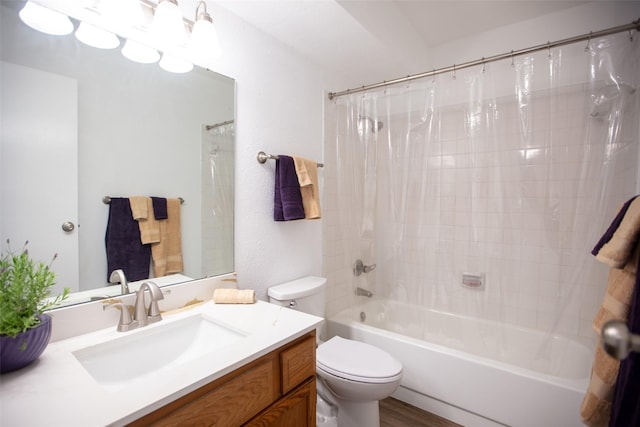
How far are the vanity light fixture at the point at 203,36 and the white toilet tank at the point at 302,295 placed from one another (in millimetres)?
1220

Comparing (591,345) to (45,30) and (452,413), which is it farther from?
(45,30)

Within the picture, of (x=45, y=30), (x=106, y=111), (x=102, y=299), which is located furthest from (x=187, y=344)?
(x=45, y=30)

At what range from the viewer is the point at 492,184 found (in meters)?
1.91

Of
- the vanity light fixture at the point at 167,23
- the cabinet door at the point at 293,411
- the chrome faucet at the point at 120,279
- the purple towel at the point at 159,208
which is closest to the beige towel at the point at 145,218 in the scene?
the purple towel at the point at 159,208

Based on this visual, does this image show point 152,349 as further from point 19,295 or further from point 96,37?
point 96,37

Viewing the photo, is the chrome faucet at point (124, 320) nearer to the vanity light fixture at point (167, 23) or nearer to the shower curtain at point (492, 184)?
the vanity light fixture at point (167, 23)

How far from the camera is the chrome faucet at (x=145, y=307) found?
1100mm

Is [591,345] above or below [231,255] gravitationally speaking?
below

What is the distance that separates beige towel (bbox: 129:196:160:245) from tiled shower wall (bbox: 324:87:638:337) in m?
1.22

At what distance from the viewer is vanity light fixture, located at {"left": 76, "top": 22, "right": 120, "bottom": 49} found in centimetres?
104

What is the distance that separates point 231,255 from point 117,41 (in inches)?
40.1

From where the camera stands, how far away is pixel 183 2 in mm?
1316

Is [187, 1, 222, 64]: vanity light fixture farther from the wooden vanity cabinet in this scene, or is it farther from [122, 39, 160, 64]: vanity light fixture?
the wooden vanity cabinet

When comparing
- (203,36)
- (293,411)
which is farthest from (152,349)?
(203,36)
